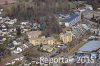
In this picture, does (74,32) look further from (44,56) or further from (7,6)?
(7,6)

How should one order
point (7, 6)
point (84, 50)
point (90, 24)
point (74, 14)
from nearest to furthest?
point (84, 50) < point (90, 24) < point (74, 14) < point (7, 6)

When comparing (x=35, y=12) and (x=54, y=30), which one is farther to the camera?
(x=35, y=12)

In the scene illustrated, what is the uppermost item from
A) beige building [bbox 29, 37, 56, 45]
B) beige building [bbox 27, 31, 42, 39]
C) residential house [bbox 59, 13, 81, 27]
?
residential house [bbox 59, 13, 81, 27]

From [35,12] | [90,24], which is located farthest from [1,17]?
[90,24]

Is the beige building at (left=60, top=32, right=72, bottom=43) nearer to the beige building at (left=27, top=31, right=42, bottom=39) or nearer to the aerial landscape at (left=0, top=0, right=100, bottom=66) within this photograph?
the aerial landscape at (left=0, top=0, right=100, bottom=66)

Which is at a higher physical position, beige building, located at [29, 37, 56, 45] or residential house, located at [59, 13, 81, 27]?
residential house, located at [59, 13, 81, 27]

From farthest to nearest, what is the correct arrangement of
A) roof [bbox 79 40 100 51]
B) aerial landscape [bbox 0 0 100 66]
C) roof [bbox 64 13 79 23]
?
roof [bbox 64 13 79 23] → roof [bbox 79 40 100 51] → aerial landscape [bbox 0 0 100 66]

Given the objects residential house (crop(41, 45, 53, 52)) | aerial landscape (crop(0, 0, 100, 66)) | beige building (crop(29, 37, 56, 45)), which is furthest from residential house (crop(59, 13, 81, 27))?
residential house (crop(41, 45, 53, 52))

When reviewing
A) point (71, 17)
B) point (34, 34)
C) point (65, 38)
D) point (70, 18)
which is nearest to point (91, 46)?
point (65, 38)

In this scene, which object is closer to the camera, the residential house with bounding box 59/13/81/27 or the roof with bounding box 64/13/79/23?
the residential house with bounding box 59/13/81/27
